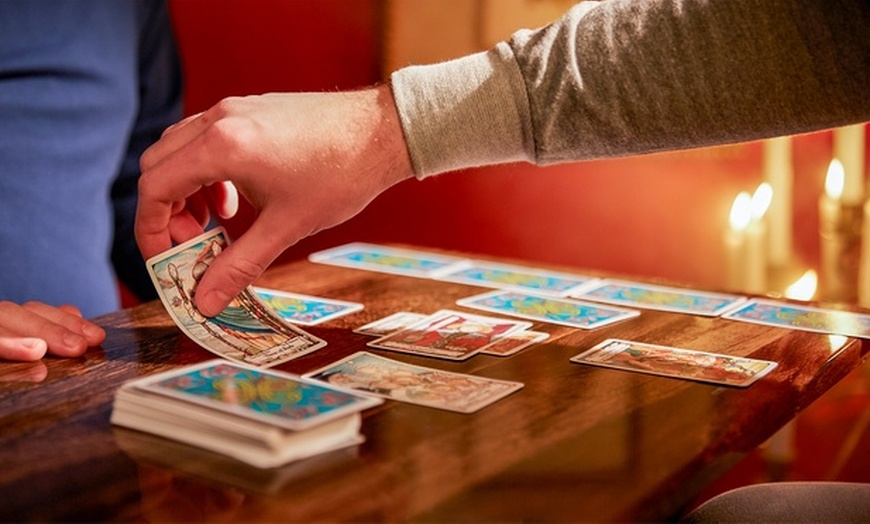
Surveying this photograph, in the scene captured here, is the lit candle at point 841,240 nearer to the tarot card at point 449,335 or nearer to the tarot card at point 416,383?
the tarot card at point 449,335

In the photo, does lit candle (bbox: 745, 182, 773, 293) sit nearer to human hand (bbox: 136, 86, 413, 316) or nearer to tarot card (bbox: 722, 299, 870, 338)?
tarot card (bbox: 722, 299, 870, 338)

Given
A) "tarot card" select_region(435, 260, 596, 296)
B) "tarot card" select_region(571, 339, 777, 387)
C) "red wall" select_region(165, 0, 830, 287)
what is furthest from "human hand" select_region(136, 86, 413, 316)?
"red wall" select_region(165, 0, 830, 287)

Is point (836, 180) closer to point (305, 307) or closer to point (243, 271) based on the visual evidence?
point (305, 307)

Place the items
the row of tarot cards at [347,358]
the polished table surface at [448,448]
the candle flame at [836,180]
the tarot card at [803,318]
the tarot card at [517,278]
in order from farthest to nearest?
the candle flame at [836,180], the tarot card at [517,278], the tarot card at [803,318], the row of tarot cards at [347,358], the polished table surface at [448,448]

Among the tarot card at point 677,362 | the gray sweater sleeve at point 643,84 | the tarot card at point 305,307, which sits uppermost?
the gray sweater sleeve at point 643,84

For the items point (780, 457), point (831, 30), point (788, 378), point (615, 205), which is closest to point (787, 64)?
point (831, 30)

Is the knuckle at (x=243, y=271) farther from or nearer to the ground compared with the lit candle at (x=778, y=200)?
farther from the ground

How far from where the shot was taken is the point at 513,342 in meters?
1.37

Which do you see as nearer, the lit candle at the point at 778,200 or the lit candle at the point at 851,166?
the lit candle at the point at 851,166

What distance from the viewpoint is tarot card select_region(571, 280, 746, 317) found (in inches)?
61.8

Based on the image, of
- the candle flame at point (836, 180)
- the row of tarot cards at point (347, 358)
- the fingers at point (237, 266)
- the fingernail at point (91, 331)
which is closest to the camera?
the row of tarot cards at point (347, 358)

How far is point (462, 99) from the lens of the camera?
1.26m

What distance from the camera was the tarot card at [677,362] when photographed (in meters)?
1.21

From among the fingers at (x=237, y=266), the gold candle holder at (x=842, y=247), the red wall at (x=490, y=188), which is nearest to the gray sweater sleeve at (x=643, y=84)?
the fingers at (x=237, y=266)
